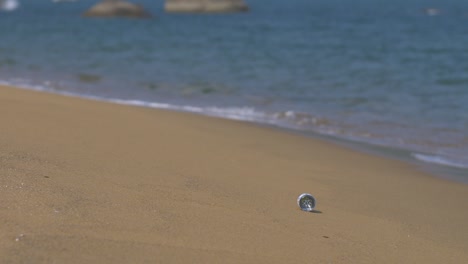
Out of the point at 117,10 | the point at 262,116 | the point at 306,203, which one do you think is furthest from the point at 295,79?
the point at 117,10

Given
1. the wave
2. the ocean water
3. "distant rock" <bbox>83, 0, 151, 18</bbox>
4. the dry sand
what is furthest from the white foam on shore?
the wave

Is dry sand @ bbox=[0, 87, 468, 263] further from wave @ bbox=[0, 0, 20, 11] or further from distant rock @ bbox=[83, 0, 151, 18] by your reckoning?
wave @ bbox=[0, 0, 20, 11]

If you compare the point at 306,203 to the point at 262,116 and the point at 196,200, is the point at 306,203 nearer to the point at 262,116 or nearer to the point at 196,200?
the point at 196,200

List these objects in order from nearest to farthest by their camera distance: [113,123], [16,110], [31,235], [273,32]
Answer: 1. [31,235]
2. [16,110]
3. [113,123]
4. [273,32]

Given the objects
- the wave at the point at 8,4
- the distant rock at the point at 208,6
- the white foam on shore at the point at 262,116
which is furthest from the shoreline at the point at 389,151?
the wave at the point at 8,4

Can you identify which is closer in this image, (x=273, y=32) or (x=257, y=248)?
(x=257, y=248)

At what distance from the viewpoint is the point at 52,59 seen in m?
21.2

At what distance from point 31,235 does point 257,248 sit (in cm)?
119

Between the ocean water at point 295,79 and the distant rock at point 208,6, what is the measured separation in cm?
3272

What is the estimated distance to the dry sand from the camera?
3.78 m

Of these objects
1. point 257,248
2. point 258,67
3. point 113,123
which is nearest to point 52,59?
point 258,67

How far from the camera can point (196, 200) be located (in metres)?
4.75

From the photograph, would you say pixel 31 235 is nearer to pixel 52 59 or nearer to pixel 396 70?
pixel 396 70

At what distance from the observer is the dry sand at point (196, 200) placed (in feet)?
12.4
